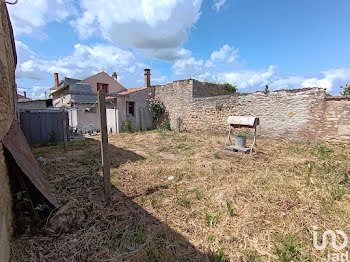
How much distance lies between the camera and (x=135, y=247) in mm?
2229

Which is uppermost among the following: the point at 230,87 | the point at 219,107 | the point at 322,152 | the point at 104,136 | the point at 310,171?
the point at 230,87

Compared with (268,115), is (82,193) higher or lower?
lower

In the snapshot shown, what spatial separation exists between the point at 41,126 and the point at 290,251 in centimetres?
1074

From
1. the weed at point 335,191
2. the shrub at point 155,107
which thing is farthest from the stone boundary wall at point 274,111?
the weed at point 335,191

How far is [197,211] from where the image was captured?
2959 mm

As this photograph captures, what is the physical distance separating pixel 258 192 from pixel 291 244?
52.2 inches

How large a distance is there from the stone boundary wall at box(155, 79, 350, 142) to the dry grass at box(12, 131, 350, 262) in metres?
2.27

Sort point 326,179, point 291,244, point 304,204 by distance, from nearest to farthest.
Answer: point 291,244, point 304,204, point 326,179

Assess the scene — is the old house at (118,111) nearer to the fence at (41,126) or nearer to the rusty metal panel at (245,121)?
the fence at (41,126)

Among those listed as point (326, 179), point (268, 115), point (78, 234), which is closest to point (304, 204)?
point (326, 179)

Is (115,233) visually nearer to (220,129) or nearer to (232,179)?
(232,179)

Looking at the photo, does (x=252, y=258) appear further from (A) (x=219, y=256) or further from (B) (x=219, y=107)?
(B) (x=219, y=107)

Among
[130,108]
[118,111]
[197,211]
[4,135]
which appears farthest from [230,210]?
[130,108]

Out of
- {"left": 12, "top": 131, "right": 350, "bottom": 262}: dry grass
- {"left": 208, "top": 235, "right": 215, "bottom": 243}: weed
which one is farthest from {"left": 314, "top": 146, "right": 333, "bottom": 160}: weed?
{"left": 208, "top": 235, "right": 215, "bottom": 243}: weed
